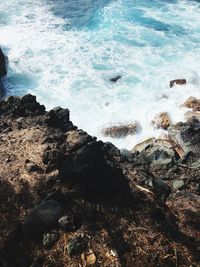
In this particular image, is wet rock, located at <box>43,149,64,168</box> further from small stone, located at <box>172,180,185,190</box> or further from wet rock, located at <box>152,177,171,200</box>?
small stone, located at <box>172,180,185,190</box>

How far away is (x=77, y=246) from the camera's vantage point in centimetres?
594

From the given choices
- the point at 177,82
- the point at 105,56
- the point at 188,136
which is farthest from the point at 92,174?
the point at 105,56

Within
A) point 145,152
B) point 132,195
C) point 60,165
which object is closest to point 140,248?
point 132,195

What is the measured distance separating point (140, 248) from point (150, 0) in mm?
24844

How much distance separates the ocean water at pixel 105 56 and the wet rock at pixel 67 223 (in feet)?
24.6

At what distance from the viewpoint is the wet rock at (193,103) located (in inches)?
589

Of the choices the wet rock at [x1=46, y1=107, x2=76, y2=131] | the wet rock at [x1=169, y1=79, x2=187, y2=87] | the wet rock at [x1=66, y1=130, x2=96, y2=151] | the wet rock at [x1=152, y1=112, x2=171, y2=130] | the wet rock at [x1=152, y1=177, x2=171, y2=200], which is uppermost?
the wet rock at [x1=66, y1=130, x2=96, y2=151]

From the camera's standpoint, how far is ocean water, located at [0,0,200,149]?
15.7 m

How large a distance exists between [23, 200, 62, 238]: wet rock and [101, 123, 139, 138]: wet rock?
777 cm

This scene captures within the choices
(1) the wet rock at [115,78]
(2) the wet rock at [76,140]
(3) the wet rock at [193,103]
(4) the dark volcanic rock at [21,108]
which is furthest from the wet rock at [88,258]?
(1) the wet rock at [115,78]

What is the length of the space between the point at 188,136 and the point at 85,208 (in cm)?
652

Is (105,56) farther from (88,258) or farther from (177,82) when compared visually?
(88,258)

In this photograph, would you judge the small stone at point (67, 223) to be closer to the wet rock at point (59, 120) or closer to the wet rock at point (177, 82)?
the wet rock at point (59, 120)

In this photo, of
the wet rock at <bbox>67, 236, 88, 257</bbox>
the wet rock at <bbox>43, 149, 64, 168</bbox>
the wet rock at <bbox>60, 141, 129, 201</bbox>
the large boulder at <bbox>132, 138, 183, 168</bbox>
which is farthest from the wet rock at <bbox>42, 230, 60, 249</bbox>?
the large boulder at <bbox>132, 138, 183, 168</bbox>
